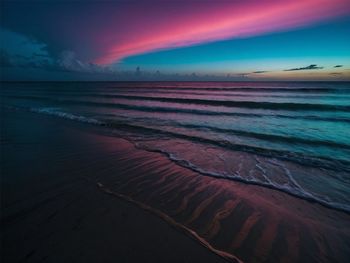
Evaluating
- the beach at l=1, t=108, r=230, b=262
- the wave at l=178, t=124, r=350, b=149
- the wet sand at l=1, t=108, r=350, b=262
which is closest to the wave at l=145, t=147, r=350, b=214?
the wet sand at l=1, t=108, r=350, b=262

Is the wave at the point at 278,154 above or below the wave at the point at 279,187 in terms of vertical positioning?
below

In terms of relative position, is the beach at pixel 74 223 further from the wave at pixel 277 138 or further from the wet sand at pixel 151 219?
the wave at pixel 277 138

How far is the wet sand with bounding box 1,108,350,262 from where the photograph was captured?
2.70 m

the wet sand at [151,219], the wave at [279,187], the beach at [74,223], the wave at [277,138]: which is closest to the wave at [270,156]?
the wave at [279,187]

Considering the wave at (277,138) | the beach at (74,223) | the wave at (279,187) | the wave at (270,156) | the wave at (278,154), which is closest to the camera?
the beach at (74,223)

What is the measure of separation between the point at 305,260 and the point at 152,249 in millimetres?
1913

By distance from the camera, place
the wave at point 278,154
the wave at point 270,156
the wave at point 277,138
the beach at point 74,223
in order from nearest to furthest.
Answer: the beach at point 74,223, the wave at point 270,156, the wave at point 278,154, the wave at point 277,138

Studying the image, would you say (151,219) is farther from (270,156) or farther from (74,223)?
(270,156)

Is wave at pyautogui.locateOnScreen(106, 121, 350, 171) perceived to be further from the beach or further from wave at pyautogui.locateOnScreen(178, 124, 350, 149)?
the beach

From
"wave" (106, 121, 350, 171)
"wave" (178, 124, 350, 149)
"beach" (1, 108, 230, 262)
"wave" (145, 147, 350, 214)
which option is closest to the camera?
"beach" (1, 108, 230, 262)

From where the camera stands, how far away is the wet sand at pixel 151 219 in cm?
270

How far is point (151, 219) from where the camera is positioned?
338cm

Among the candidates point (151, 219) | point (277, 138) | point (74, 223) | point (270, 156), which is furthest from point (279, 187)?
point (277, 138)

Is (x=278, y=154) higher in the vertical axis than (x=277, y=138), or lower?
higher
